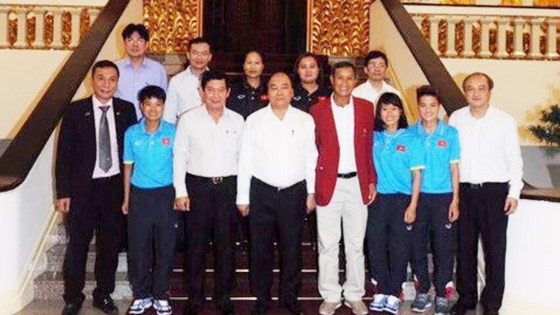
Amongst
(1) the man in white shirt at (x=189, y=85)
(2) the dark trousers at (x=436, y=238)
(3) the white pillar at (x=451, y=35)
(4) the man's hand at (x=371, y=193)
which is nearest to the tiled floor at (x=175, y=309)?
(2) the dark trousers at (x=436, y=238)

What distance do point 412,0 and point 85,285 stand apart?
5454 millimetres

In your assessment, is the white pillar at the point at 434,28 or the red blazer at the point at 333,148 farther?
the white pillar at the point at 434,28

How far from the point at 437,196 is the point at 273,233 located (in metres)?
0.98

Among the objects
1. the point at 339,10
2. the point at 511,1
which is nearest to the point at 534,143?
the point at 511,1

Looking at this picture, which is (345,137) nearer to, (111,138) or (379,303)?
(379,303)

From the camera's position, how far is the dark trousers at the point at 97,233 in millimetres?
4270

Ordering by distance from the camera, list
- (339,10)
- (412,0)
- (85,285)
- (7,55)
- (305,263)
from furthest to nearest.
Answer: (339,10) < (412,0) < (7,55) < (305,263) < (85,285)

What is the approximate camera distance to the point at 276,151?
425 cm

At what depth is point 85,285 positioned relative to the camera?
458cm

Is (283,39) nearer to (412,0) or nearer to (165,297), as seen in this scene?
(412,0)

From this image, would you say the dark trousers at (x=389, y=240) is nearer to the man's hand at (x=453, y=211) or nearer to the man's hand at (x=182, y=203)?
the man's hand at (x=453, y=211)

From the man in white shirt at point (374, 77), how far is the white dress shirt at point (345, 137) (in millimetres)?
654

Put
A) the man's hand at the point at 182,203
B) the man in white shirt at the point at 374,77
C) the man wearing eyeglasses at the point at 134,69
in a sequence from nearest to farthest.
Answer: the man's hand at the point at 182,203 < the man in white shirt at the point at 374,77 < the man wearing eyeglasses at the point at 134,69

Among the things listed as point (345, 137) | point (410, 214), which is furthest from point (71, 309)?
point (410, 214)
